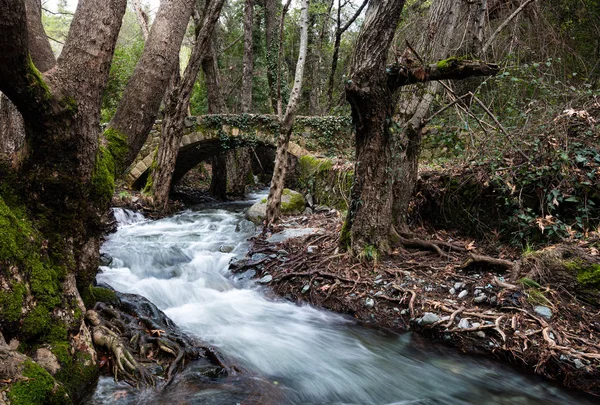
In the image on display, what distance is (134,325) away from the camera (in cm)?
315

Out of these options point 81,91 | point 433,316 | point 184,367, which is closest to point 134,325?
point 184,367

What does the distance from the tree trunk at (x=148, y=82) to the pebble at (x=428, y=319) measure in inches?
126

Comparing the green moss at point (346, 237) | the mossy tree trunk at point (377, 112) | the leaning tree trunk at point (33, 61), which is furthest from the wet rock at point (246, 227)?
the leaning tree trunk at point (33, 61)

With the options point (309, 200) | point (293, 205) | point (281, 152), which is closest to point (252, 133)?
point (309, 200)

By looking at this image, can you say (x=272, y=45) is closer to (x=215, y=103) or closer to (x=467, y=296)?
(x=215, y=103)

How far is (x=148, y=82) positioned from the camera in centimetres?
340

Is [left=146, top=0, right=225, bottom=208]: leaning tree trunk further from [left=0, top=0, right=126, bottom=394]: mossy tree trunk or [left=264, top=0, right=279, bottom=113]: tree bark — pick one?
[left=0, top=0, right=126, bottom=394]: mossy tree trunk

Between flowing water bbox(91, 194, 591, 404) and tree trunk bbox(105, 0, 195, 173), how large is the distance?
1995 millimetres

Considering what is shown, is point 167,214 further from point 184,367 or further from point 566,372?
point 566,372

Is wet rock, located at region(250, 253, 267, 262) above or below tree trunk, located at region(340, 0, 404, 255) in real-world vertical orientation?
below

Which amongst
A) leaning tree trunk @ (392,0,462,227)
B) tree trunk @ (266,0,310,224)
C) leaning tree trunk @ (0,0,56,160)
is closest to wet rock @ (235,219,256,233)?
tree trunk @ (266,0,310,224)

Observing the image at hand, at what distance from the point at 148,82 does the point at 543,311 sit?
162 inches

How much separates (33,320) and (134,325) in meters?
0.97

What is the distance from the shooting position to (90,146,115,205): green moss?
3.01 meters
